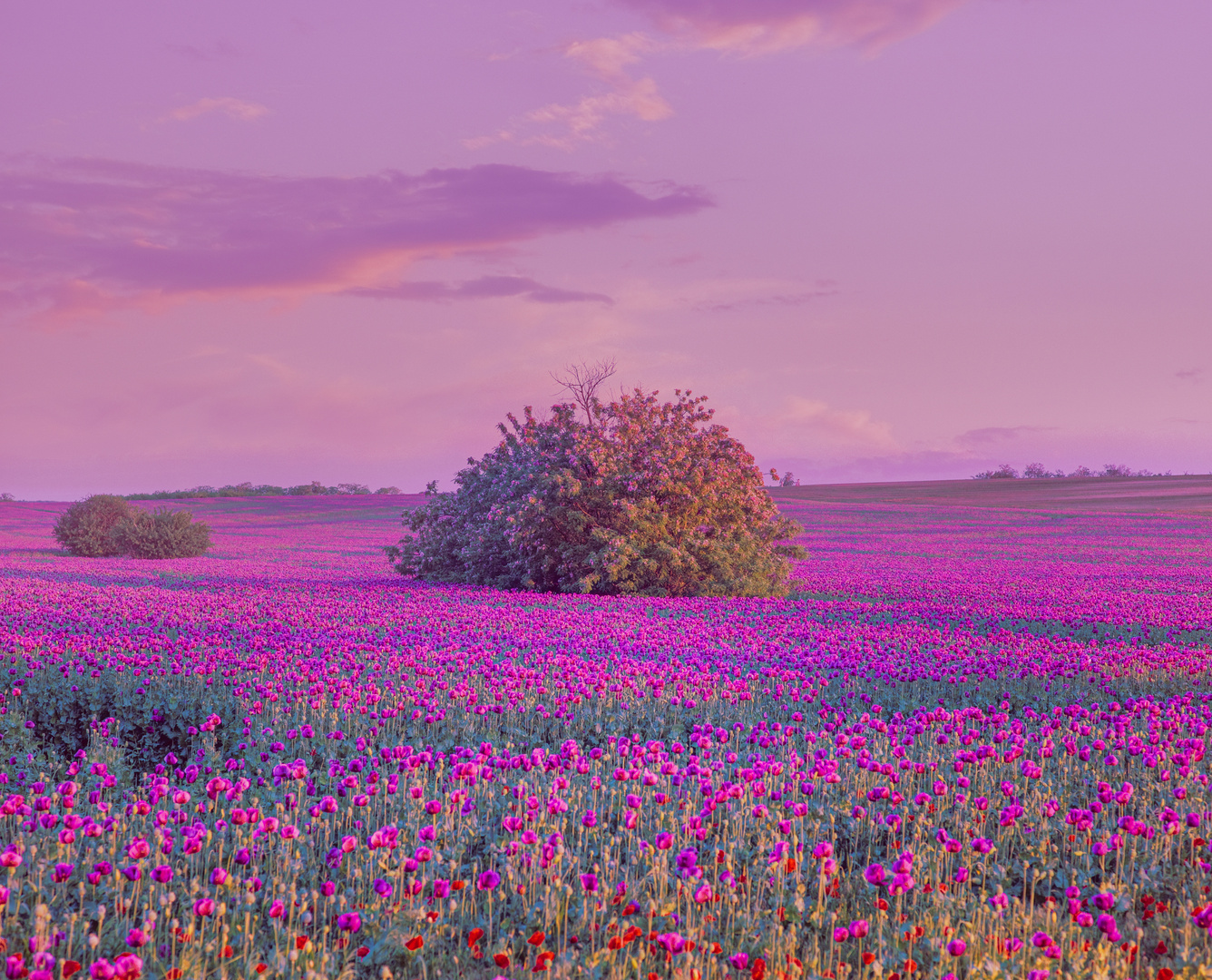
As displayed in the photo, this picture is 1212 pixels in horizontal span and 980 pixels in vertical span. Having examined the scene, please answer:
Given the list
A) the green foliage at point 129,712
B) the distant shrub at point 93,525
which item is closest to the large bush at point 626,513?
the green foliage at point 129,712

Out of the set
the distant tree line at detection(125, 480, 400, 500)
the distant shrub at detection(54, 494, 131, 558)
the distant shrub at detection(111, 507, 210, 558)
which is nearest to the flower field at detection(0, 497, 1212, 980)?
the distant shrub at detection(111, 507, 210, 558)

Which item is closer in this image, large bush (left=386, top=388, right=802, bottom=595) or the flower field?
the flower field

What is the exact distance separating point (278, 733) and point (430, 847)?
12.2 feet

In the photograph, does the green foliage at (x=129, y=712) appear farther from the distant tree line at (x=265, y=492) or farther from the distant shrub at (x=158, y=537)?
the distant tree line at (x=265, y=492)

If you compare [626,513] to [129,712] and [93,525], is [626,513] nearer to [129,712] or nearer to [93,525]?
[129,712]

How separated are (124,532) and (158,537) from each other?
5.21 ft

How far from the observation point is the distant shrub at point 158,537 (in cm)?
3722

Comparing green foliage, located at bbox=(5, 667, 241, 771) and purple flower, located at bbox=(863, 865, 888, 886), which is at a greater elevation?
purple flower, located at bbox=(863, 865, 888, 886)

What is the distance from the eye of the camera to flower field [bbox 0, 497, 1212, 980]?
4473 millimetres

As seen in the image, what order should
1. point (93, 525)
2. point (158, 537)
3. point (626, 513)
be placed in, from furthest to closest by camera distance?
point (93, 525) → point (158, 537) → point (626, 513)

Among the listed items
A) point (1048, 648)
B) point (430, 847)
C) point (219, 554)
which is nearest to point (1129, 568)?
point (1048, 648)

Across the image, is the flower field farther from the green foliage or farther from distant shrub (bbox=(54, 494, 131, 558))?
distant shrub (bbox=(54, 494, 131, 558))

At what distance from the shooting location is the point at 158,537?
37375 mm

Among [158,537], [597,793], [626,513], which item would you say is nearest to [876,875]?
[597,793]
